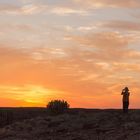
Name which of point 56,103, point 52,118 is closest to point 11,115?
point 56,103

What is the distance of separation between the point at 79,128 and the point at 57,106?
1066 cm

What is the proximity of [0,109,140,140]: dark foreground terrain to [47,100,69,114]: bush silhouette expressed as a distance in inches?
255

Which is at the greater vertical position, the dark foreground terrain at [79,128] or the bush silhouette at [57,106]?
the bush silhouette at [57,106]

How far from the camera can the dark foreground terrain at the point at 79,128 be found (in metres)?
32.4

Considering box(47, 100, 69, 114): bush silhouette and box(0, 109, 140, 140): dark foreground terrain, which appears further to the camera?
box(47, 100, 69, 114): bush silhouette

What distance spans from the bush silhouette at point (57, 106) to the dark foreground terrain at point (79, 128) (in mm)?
6471

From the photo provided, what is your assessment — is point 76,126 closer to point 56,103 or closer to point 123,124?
point 123,124

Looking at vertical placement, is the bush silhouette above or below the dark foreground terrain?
above

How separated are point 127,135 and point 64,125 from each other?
6.56 meters

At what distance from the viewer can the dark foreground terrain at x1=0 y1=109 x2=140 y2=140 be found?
32.4 metres

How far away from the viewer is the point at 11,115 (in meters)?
47.9

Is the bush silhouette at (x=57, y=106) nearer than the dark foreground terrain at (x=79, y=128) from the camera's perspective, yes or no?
No

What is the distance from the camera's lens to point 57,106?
151ft

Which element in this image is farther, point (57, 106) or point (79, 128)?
point (57, 106)
